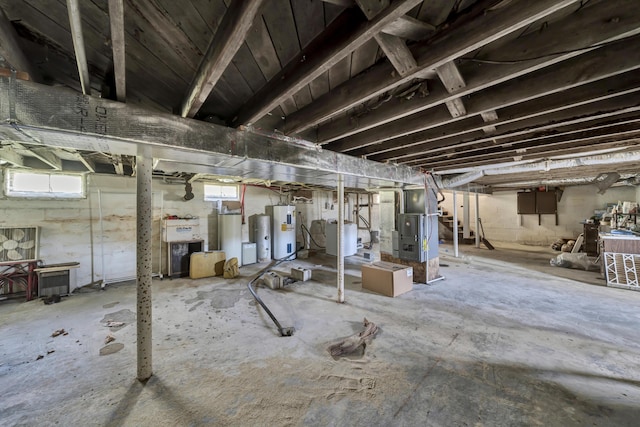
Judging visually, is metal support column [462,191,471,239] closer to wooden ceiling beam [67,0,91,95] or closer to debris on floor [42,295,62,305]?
wooden ceiling beam [67,0,91,95]

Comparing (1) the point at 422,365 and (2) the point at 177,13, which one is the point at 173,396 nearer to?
(1) the point at 422,365

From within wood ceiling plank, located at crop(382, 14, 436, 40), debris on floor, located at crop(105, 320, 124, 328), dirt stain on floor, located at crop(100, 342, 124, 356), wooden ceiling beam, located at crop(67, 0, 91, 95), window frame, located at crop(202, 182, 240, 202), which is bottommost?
dirt stain on floor, located at crop(100, 342, 124, 356)

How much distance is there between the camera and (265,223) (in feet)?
19.9

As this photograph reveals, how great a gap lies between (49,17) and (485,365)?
3789 millimetres

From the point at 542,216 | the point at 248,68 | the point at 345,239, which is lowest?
the point at 345,239

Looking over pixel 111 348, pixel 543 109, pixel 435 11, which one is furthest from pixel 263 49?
pixel 111 348

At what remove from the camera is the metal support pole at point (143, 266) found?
6.23 feet

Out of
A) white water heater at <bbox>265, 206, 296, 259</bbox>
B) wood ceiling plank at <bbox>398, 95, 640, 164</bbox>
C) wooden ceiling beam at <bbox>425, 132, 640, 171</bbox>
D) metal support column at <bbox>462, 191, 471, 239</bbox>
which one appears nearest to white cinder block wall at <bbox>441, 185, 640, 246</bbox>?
metal support column at <bbox>462, 191, 471, 239</bbox>

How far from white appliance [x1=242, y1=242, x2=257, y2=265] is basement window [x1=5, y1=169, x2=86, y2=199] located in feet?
9.99

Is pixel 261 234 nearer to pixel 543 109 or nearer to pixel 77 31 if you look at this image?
pixel 77 31

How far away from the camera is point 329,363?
82.4 inches

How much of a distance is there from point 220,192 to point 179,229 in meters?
1.33

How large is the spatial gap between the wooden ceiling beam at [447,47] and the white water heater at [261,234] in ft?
14.4

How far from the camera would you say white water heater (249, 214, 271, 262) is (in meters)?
6.03
